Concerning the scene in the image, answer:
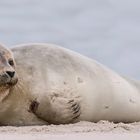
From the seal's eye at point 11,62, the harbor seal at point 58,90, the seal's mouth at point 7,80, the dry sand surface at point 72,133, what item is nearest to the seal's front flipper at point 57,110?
the harbor seal at point 58,90

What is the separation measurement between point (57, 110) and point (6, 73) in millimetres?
795

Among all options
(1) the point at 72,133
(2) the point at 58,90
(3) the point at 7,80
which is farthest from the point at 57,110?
(1) the point at 72,133

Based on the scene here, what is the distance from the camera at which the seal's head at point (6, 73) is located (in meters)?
5.53

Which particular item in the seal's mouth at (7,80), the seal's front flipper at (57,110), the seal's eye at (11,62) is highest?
the seal's eye at (11,62)

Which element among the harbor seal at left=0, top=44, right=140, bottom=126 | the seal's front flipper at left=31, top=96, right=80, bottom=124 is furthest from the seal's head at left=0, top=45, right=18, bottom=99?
the seal's front flipper at left=31, top=96, right=80, bottom=124

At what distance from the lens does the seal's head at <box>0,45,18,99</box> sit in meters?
5.53

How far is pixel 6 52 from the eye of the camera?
19.3ft

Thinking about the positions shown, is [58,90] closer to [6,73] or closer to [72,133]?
[6,73]

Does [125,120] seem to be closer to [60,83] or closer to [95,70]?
[95,70]

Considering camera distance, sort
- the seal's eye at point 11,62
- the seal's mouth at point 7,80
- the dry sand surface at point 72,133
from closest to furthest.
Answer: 1. the dry sand surface at point 72,133
2. the seal's mouth at point 7,80
3. the seal's eye at point 11,62

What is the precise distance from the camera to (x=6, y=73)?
5.53 metres

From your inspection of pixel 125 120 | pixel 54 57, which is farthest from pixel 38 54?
pixel 125 120

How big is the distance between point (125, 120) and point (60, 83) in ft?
4.21

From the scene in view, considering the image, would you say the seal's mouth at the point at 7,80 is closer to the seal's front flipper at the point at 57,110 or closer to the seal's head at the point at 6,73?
the seal's head at the point at 6,73
